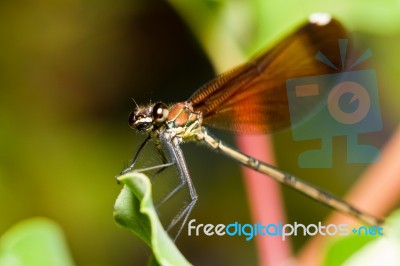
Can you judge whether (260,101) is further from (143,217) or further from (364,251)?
(143,217)

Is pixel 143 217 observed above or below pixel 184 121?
below

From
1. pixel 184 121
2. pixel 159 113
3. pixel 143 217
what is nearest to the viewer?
pixel 143 217

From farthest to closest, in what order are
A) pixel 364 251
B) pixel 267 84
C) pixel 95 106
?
pixel 95 106 < pixel 267 84 < pixel 364 251

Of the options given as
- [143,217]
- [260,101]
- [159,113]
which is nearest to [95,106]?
[260,101]

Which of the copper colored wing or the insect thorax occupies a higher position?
→ the copper colored wing

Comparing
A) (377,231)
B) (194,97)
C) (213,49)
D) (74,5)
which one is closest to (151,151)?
(194,97)

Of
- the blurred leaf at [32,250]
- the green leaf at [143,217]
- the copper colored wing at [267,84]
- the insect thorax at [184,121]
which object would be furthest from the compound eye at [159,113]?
the green leaf at [143,217]

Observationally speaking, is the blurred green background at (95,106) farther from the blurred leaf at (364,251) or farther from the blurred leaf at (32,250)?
the blurred leaf at (364,251)

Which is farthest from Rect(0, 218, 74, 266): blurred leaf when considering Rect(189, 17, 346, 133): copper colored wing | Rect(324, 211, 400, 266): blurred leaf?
Rect(189, 17, 346, 133): copper colored wing

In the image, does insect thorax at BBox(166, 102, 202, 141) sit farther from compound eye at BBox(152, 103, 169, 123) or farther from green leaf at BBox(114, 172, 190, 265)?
green leaf at BBox(114, 172, 190, 265)
